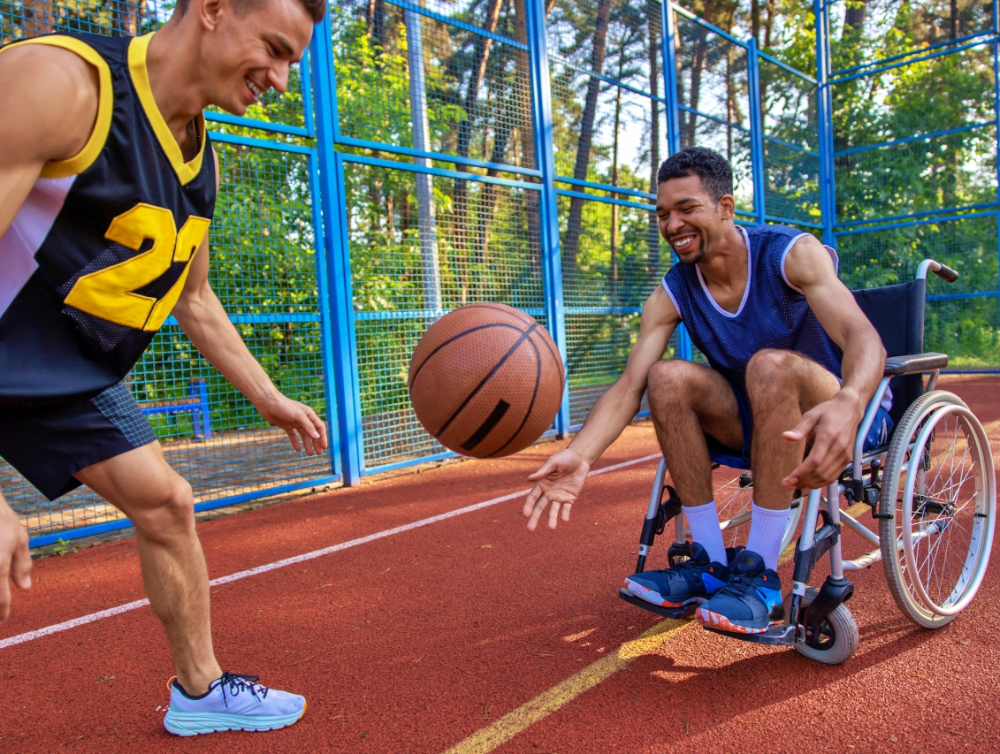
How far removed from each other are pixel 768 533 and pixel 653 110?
7333 millimetres

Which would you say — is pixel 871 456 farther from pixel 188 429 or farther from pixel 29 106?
pixel 188 429

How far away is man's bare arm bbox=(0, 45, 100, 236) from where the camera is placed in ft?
4.50

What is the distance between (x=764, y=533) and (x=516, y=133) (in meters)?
5.41

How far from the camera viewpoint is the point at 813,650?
7.36 feet

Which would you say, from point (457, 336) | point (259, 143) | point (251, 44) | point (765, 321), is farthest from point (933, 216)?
point (251, 44)

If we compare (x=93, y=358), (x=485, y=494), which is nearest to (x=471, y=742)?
(x=93, y=358)

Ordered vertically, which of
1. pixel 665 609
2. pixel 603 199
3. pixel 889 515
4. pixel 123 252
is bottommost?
pixel 665 609

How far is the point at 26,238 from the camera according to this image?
1615mm

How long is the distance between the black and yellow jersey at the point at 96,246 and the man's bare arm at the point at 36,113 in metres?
0.04

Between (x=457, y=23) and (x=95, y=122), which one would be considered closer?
(x=95, y=122)

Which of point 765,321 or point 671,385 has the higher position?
point 765,321

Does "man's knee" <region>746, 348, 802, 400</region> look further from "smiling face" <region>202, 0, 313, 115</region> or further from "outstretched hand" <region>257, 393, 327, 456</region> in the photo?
"smiling face" <region>202, 0, 313, 115</region>

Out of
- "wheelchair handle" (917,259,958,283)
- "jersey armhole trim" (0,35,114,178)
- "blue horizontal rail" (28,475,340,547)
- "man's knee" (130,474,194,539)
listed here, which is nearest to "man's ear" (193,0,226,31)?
"jersey armhole trim" (0,35,114,178)

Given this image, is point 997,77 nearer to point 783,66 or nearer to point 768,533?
point 783,66
